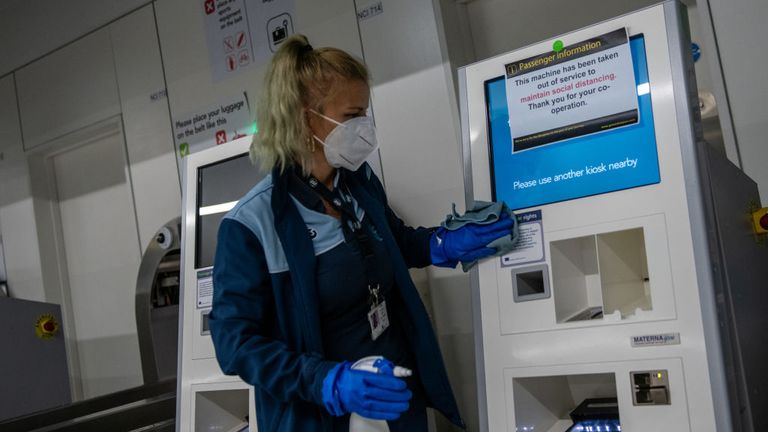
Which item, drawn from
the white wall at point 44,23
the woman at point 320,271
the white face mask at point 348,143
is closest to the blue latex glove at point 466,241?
the woman at point 320,271

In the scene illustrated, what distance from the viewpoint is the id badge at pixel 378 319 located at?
6.58 feet

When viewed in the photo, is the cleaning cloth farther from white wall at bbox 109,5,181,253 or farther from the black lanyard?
white wall at bbox 109,5,181,253

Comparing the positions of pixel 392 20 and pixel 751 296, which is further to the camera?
pixel 392 20

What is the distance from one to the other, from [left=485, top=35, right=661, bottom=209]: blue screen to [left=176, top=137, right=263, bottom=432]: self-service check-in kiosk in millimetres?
1244

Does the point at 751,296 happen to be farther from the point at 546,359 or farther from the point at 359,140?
the point at 359,140

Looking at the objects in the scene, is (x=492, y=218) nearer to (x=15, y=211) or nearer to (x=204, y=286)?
(x=204, y=286)

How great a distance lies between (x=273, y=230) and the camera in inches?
77.2

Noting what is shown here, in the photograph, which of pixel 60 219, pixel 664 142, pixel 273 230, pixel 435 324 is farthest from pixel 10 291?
pixel 664 142

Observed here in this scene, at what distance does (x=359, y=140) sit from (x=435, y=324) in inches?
58.6

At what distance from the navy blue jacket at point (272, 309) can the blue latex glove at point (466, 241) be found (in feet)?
1.21

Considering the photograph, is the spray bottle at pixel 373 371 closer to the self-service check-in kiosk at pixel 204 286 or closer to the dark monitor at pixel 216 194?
the self-service check-in kiosk at pixel 204 286

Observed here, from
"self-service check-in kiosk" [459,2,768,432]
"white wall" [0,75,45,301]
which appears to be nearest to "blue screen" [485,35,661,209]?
"self-service check-in kiosk" [459,2,768,432]

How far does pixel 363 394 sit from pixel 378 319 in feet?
1.17

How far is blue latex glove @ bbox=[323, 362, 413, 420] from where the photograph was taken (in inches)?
67.3
